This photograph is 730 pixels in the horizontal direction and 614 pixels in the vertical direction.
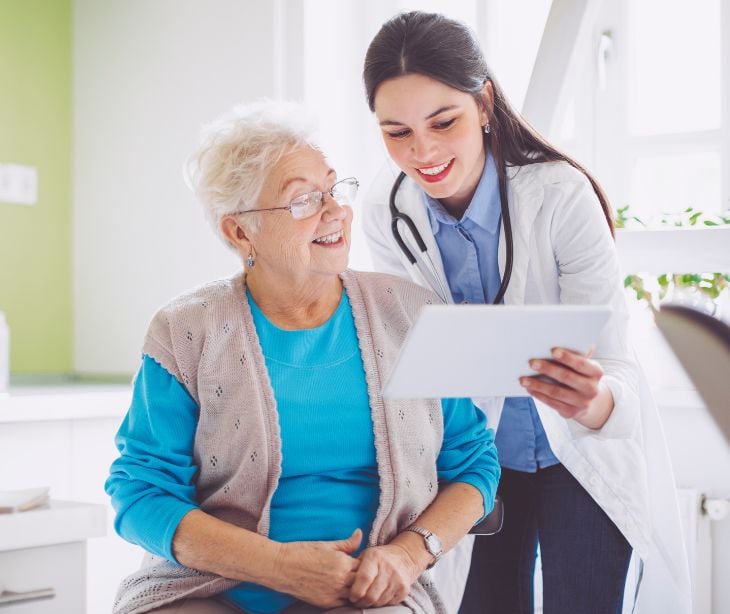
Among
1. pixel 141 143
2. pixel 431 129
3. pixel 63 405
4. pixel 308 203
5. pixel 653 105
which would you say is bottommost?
pixel 63 405

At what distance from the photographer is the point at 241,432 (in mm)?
1389

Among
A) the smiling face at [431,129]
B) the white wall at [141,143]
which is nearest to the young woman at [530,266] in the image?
the smiling face at [431,129]

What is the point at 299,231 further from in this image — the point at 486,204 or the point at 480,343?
the point at 480,343

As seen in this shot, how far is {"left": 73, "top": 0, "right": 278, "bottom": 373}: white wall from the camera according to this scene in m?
2.70

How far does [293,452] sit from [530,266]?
0.51 meters

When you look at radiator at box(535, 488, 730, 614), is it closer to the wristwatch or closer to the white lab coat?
the white lab coat

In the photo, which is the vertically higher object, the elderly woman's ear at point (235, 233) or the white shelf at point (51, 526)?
the elderly woman's ear at point (235, 233)

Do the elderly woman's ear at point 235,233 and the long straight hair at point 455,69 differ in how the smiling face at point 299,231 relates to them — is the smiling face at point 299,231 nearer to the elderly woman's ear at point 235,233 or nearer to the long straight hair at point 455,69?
the elderly woman's ear at point 235,233

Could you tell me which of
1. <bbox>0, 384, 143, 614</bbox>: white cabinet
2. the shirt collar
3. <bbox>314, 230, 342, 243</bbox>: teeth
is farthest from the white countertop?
the shirt collar

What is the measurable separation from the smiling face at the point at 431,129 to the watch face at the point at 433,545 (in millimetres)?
560

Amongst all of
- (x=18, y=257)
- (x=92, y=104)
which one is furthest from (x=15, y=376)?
(x=92, y=104)

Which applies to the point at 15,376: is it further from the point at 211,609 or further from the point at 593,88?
the point at 593,88

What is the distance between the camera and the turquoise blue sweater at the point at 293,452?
1370mm

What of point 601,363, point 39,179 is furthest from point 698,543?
point 39,179
